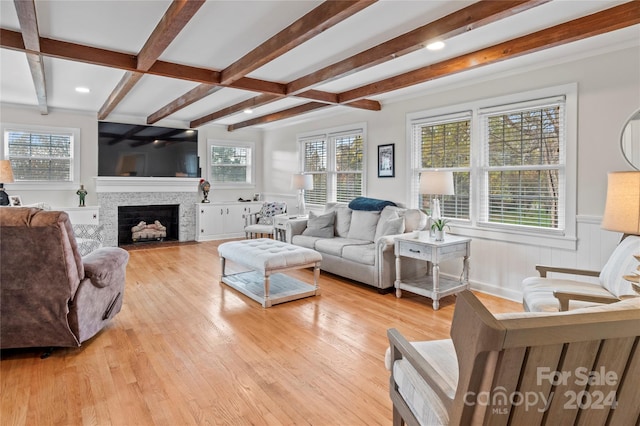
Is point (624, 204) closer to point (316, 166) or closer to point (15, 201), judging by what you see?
point (316, 166)

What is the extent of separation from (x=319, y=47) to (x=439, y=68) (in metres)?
1.26

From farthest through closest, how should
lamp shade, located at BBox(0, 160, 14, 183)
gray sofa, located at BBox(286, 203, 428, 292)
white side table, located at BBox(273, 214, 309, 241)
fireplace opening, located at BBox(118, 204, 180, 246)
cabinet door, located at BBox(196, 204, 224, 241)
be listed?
cabinet door, located at BBox(196, 204, 224, 241) → fireplace opening, located at BBox(118, 204, 180, 246) → white side table, located at BBox(273, 214, 309, 241) → lamp shade, located at BBox(0, 160, 14, 183) → gray sofa, located at BBox(286, 203, 428, 292)

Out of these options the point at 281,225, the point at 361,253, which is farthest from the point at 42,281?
the point at 281,225

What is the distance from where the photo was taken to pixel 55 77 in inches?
173

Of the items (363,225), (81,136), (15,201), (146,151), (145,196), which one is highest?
(81,136)

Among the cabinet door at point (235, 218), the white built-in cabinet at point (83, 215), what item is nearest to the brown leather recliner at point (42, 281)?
the white built-in cabinet at point (83, 215)

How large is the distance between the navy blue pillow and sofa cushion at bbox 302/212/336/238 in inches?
14.7

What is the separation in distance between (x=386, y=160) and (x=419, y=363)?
4.30 meters

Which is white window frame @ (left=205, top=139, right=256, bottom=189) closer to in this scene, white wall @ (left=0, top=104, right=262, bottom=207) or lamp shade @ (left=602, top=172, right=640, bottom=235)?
white wall @ (left=0, top=104, right=262, bottom=207)

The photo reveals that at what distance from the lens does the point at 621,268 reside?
2523mm

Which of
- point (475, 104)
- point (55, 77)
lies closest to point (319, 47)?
point (475, 104)

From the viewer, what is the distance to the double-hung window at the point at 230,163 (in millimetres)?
8016

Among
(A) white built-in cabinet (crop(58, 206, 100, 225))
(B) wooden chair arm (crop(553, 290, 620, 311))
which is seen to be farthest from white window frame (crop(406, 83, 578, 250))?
(A) white built-in cabinet (crop(58, 206, 100, 225))

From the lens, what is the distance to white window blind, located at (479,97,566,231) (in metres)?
3.62
